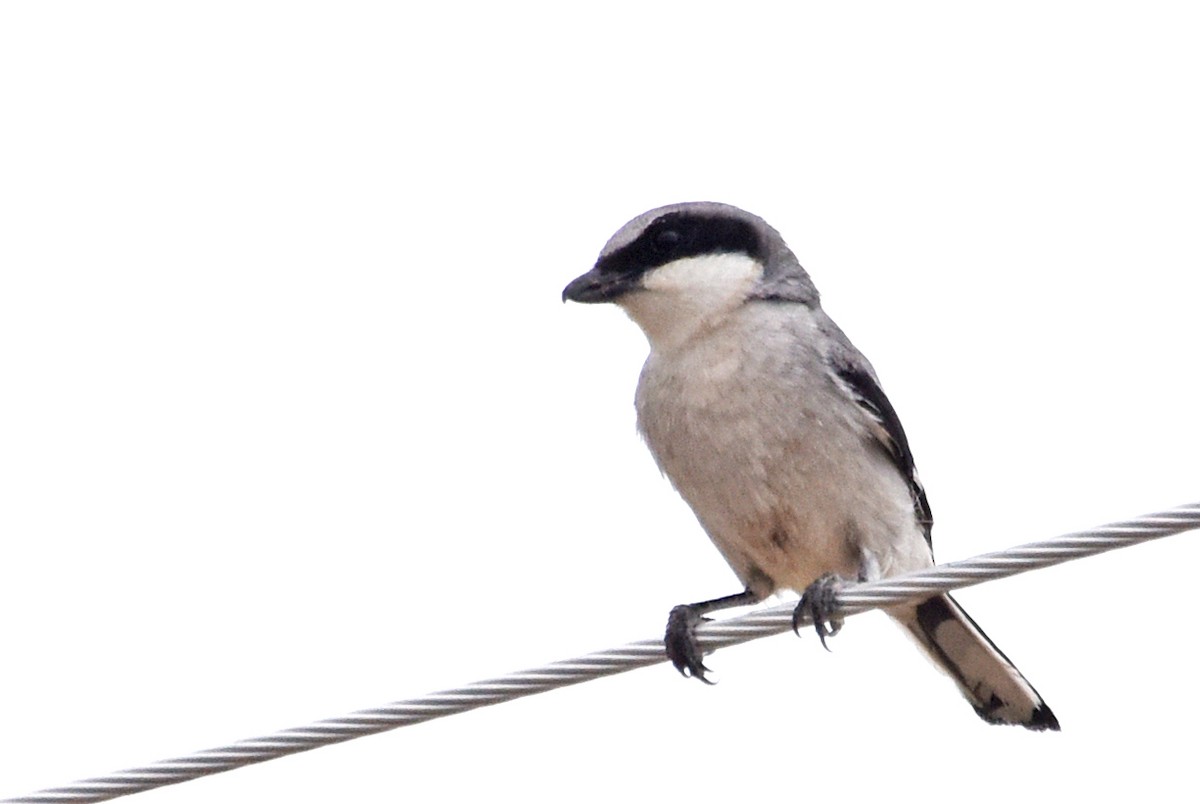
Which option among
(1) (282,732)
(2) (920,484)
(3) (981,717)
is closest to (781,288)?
(2) (920,484)

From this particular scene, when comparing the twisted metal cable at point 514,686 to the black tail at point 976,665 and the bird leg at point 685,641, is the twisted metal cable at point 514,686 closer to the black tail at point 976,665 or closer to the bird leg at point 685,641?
the bird leg at point 685,641

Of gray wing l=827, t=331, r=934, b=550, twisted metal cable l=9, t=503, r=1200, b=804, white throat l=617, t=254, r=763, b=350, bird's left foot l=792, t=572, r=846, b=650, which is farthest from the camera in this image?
white throat l=617, t=254, r=763, b=350

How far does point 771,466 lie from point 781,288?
87 centimetres

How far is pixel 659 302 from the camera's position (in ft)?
23.2

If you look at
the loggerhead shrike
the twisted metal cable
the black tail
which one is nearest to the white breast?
the loggerhead shrike

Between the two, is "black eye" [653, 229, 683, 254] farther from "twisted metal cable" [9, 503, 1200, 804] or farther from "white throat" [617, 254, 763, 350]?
"twisted metal cable" [9, 503, 1200, 804]

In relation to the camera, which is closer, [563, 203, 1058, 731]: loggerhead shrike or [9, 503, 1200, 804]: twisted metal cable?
[9, 503, 1200, 804]: twisted metal cable

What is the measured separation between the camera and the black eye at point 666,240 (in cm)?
719

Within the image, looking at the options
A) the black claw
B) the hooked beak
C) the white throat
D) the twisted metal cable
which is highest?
the hooked beak

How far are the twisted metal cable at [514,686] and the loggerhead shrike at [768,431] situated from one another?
149 cm

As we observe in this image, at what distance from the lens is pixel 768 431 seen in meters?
6.57

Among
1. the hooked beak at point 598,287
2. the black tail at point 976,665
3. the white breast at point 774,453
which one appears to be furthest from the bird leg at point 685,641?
the hooked beak at point 598,287

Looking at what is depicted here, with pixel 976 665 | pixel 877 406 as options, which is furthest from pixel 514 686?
pixel 976 665

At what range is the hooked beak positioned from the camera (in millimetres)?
7098
